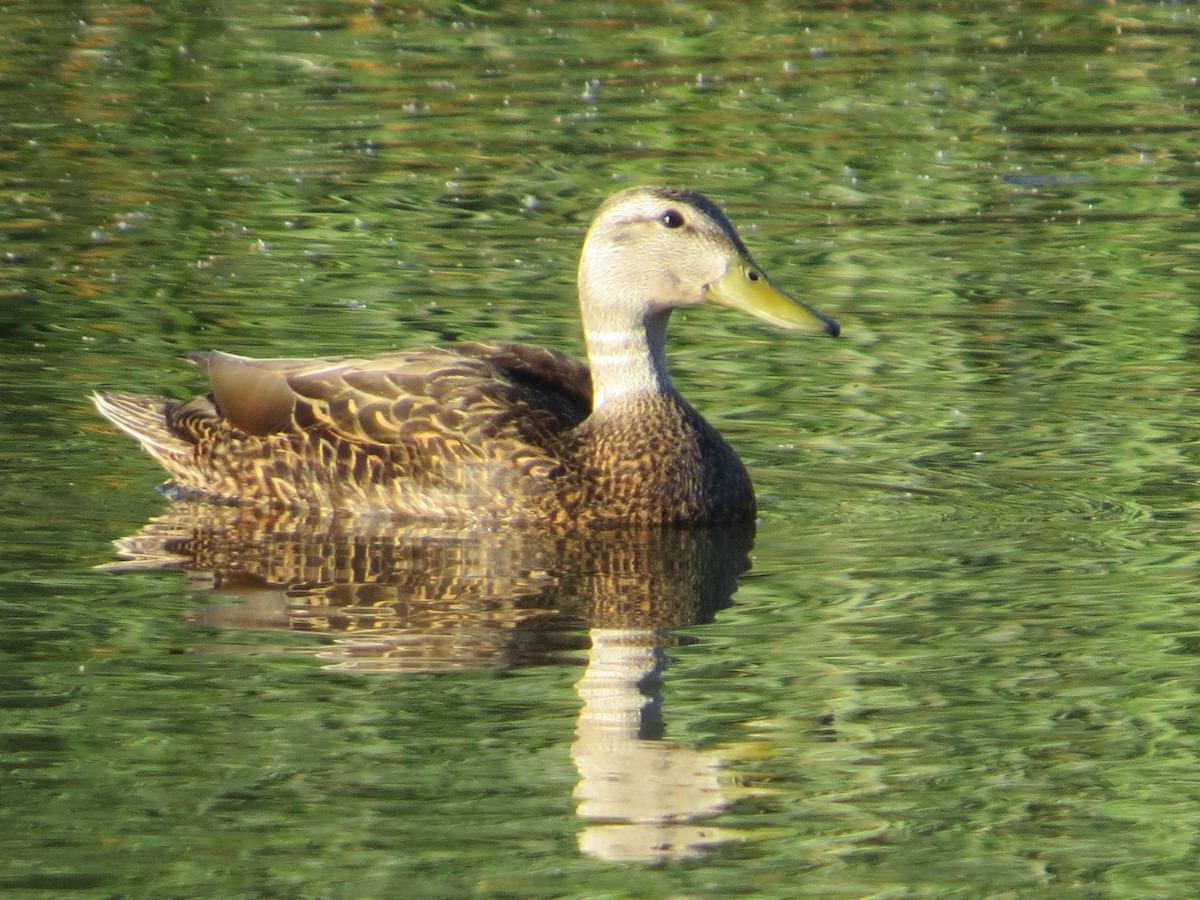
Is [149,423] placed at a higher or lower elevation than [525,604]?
higher

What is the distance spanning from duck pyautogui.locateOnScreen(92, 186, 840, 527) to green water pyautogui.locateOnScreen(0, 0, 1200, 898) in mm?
323

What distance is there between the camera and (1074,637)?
7.44 m

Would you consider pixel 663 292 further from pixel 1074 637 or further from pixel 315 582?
pixel 1074 637

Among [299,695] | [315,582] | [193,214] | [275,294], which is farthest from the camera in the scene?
[193,214]

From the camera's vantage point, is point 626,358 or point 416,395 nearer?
point 416,395

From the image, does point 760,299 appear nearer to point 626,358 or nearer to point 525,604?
point 626,358

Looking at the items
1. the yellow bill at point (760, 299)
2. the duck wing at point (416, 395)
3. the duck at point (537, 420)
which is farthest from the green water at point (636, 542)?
the yellow bill at point (760, 299)

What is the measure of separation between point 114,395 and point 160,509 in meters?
0.92

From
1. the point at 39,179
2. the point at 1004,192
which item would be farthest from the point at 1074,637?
the point at 39,179

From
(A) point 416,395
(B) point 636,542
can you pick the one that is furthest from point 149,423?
(B) point 636,542

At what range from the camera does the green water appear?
19.3 feet

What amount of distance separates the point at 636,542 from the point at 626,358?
0.88 m

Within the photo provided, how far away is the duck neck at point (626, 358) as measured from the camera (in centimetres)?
945

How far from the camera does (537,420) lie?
9312 millimetres
